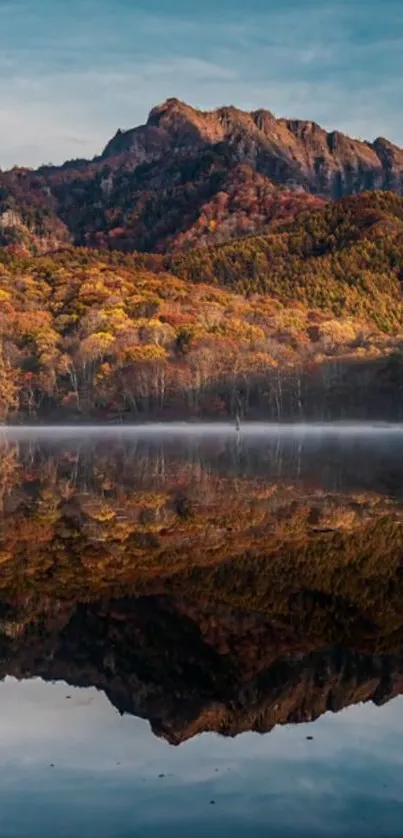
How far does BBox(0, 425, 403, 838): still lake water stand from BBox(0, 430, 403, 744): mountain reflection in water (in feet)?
0.14

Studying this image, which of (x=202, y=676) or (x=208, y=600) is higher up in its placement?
(x=208, y=600)

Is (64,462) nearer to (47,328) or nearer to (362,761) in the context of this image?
(362,761)

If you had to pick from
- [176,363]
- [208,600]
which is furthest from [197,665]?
[176,363]

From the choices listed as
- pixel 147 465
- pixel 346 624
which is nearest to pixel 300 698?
pixel 346 624

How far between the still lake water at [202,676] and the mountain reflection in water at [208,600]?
Result: 0.14 ft

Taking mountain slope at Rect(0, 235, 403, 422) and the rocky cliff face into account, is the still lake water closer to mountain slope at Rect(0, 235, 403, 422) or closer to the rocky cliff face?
the rocky cliff face

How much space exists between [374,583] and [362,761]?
7731 mm

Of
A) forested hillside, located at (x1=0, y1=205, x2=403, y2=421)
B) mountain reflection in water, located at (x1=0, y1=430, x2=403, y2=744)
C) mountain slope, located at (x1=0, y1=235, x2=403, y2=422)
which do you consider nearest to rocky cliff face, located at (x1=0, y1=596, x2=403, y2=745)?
mountain reflection in water, located at (x1=0, y1=430, x2=403, y2=744)

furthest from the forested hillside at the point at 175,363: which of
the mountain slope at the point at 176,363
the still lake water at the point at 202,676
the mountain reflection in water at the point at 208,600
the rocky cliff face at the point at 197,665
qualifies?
the rocky cliff face at the point at 197,665

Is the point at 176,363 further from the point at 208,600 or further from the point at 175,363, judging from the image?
the point at 208,600

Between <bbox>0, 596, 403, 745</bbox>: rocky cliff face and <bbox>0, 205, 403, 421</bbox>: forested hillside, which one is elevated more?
<bbox>0, 205, 403, 421</bbox>: forested hillside

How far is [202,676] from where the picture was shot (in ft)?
37.0

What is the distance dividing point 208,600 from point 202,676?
3.90 m

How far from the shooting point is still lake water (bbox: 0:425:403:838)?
26.6 feet
